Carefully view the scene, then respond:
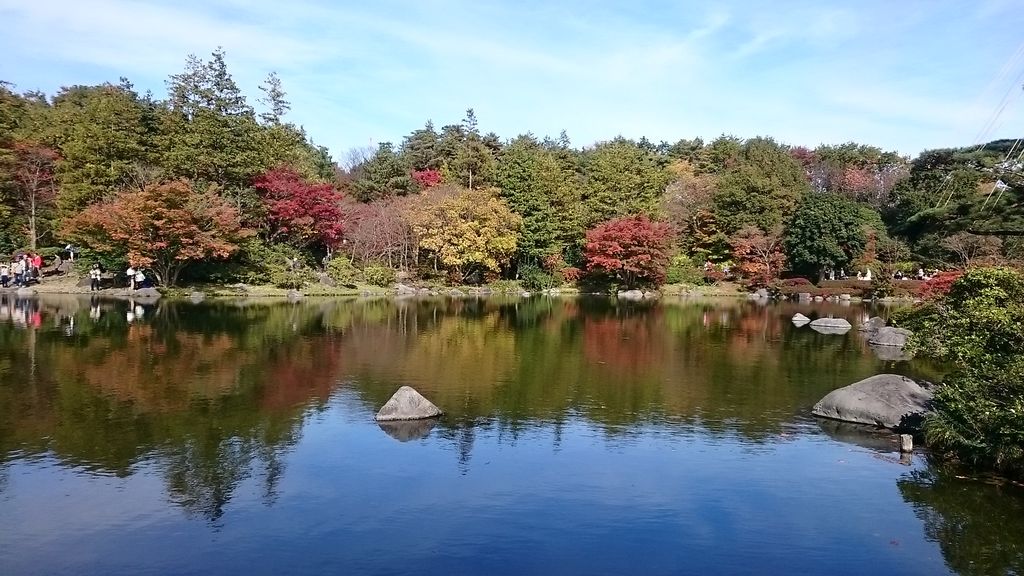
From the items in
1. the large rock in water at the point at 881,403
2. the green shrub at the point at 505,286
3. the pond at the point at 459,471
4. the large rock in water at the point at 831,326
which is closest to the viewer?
→ the pond at the point at 459,471

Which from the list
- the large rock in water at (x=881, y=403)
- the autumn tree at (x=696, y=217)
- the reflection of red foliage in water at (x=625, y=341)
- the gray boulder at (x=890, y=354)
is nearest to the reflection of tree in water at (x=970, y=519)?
the large rock in water at (x=881, y=403)

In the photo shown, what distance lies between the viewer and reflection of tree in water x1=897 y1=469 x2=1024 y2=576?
7.09 meters

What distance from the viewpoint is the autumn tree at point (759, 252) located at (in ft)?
142

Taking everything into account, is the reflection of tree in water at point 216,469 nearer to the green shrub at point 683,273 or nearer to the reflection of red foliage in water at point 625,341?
the reflection of red foliage in water at point 625,341

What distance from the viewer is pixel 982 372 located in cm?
960

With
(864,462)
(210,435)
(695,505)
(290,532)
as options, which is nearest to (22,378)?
(210,435)

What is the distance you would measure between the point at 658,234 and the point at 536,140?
62.9 ft

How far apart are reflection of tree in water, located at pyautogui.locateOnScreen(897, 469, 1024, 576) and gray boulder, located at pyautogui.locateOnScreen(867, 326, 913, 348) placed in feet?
45.7

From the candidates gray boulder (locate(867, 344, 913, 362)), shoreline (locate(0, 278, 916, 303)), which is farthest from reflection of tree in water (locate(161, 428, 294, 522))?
shoreline (locate(0, 278, 916, 303))

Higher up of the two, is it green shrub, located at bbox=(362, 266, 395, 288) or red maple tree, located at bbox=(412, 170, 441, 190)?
red maple tree, located at bbox=(412, 170, 441, 190)

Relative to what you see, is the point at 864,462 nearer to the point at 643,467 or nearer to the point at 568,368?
the point at 643,467

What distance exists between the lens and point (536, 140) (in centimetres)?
5662

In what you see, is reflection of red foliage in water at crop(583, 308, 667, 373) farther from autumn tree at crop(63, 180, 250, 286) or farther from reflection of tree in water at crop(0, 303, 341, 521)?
autumn tree at crop(63, 180, 250, 286)

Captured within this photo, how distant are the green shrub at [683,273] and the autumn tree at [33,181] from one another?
35342 mm
